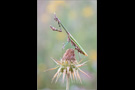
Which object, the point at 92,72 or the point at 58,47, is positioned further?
the point at 58,47

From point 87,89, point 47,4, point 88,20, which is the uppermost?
point 47,4
